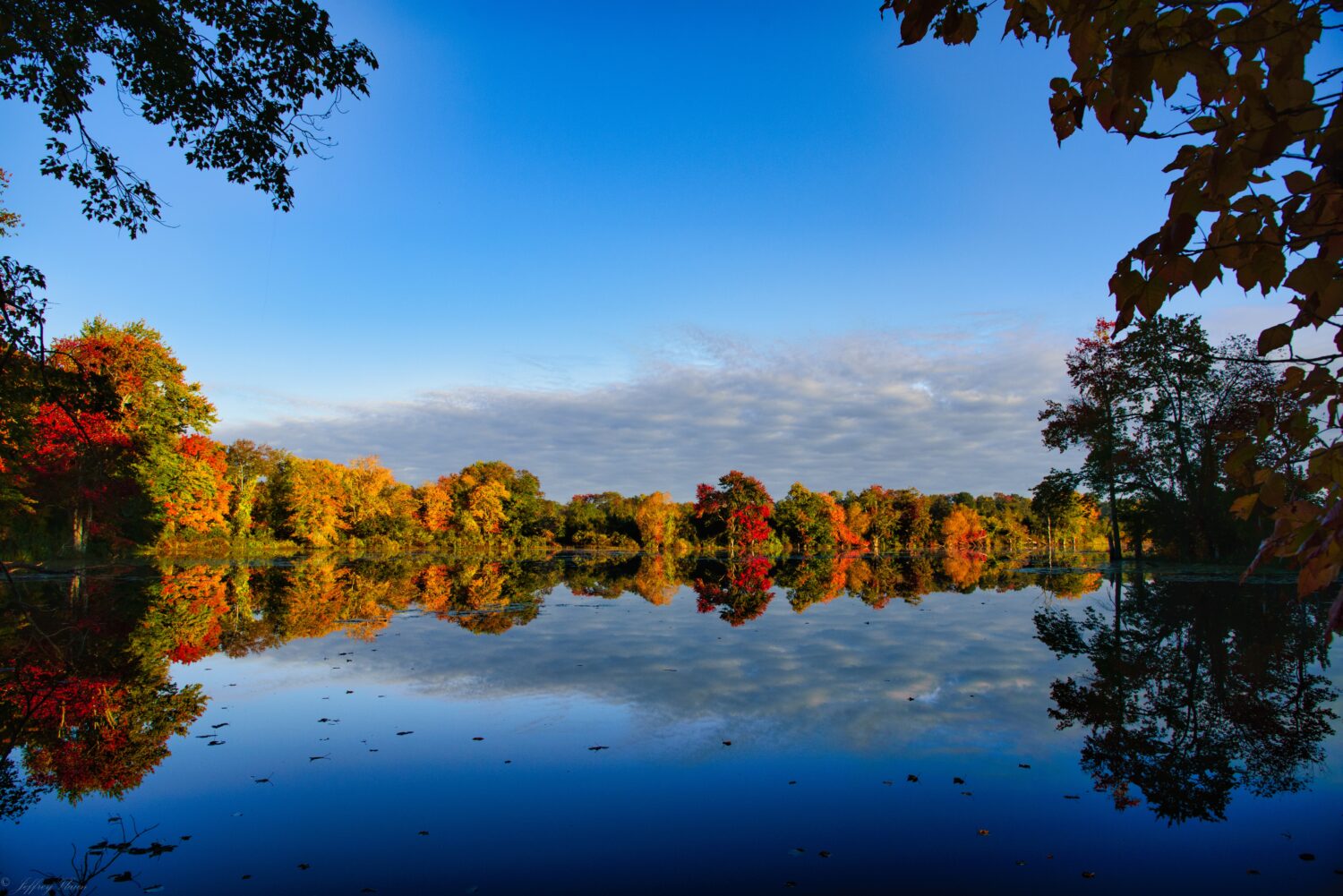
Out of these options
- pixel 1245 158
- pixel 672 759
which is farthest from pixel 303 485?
pixel 1245 158

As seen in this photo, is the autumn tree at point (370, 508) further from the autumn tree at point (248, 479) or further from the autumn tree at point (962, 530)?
the autumn tree at point (962, 530)

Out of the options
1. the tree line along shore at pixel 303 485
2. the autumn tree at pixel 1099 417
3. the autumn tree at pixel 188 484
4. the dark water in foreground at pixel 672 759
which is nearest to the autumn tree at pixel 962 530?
the tree line along shore at pixel 303 485

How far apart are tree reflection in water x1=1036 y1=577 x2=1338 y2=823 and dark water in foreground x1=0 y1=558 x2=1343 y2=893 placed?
0.05 m

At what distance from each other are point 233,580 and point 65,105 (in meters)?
26.0

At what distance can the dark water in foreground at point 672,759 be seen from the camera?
500 cm

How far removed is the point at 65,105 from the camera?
721 centimetres

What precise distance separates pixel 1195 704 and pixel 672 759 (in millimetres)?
7147

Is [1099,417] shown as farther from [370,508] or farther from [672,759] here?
[370,508]

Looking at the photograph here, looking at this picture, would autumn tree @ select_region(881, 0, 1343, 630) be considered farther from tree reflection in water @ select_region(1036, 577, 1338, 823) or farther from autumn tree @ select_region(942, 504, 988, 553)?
autumn tree @ select_region(942, 504, 988, 553)

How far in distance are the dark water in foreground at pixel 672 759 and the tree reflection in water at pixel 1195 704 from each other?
0.05 metres

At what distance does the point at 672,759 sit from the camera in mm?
7281

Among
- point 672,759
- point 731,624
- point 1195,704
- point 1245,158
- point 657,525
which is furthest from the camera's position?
point 657,525

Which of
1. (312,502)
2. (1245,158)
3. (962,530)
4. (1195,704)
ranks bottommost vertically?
(1195,704)

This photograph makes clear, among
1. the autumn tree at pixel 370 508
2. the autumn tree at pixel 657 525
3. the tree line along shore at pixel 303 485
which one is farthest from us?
the autumn tree at pixel 657 525
